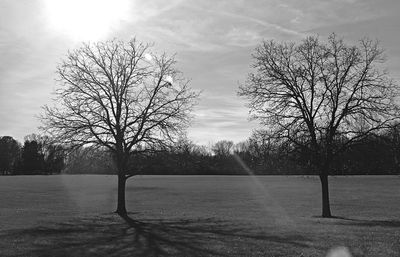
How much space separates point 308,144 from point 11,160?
449 ft

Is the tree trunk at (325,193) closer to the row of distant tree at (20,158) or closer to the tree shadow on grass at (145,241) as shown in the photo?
the tree shadow on grass at (145,241)

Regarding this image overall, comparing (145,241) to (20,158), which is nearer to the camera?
(145,241)

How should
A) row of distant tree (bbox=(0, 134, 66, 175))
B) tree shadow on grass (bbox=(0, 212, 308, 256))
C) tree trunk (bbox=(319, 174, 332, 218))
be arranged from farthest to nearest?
row of distant tree (bbox=(0, 134, 66, 175)) < tree trunk (bbox=(319, 174, 332, 218)) < tree shadow on grass (bbox=(0, 212, 308, 256))

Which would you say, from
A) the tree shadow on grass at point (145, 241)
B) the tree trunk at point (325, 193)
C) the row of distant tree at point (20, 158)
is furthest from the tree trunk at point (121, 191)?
the row of distant tree at point (20, 158)

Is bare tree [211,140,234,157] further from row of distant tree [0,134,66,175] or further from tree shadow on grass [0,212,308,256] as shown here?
tree shadow on grass [0,212,308,256]

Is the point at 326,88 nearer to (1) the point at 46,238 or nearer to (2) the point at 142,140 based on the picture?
(2) the point at 142,140

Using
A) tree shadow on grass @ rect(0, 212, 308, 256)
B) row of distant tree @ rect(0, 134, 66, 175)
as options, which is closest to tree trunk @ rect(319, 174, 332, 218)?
tree shadow on grass @ rect(0, 212, 308, 256)

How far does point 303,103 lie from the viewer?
24.6 metres

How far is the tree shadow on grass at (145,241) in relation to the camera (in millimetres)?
12219

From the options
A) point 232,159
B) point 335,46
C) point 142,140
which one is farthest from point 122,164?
point 232,159

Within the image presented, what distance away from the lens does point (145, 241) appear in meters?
14.4

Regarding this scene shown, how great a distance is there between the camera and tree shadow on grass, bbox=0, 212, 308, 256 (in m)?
12.2

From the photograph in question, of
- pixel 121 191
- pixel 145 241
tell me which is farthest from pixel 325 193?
pixel 145 241

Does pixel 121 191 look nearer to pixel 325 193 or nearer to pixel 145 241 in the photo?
pixel 325 193
